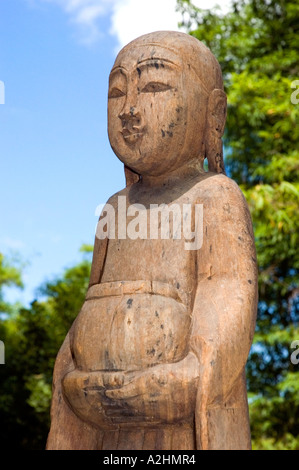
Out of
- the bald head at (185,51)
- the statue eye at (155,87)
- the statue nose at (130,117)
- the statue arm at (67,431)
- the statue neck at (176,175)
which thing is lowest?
the statue arm at (67,431)

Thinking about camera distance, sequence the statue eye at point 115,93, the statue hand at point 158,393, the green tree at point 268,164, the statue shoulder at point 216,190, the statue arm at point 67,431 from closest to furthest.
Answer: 1. the statue hand at point 158,393
2. the statue arm at point 67,431
3. the statue shoulder at point 216,190
4. the statue eye at point 115,93
5. the green tree at point 268,164

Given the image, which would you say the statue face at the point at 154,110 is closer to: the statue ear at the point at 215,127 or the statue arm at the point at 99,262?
the statue ear at the point at 215,127

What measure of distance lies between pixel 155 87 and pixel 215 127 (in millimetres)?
414

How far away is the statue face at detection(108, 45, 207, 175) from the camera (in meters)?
3.32

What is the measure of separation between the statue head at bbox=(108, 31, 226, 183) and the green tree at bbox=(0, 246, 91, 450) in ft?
24.6

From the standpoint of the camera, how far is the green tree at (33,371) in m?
10.2

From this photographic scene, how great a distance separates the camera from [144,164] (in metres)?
3.41

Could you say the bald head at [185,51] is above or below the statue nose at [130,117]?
above

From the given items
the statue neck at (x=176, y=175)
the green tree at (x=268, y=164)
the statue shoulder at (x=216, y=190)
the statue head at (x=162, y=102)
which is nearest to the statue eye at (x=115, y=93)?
the statue head at (x=162, y=102)

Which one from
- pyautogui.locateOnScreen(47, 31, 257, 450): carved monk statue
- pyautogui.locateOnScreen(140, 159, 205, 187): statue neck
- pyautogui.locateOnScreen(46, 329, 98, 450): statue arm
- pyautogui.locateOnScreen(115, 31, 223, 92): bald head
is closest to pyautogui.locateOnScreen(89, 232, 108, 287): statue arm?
pyautogui.locateOnScreen(47, 31, 257, 450): carved monk statue

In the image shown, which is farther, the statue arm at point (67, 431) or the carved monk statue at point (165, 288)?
the statue arm at point (67, 431)

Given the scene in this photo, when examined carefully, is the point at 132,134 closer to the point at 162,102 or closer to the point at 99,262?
the point at 162,102

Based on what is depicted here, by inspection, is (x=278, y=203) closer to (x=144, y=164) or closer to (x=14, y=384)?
(x=14, y=384)

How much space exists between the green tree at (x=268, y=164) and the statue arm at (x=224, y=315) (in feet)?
19.0
